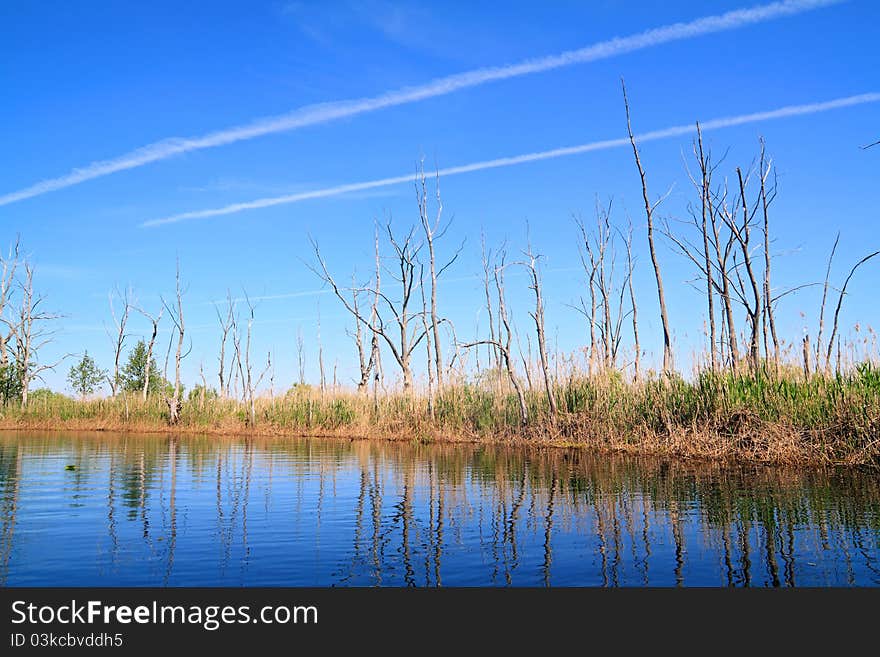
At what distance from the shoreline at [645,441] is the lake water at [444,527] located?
921 mm

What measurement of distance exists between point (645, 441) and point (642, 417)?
2.01 feet

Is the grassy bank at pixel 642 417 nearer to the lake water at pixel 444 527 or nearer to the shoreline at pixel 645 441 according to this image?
the shoreline at pixel 645 441

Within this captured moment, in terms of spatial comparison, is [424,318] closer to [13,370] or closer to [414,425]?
[414,425]

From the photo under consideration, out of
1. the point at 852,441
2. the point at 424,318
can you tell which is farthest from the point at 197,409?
the point at 852,441

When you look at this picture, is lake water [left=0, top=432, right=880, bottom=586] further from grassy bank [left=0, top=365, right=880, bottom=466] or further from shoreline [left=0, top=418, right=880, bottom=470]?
grassy bank [left=0, top=365, right=880, bottom=466]

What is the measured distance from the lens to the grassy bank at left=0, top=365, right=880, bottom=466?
1165cm

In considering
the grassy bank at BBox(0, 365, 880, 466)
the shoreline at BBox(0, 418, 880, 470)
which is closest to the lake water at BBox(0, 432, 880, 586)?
the shoreline at BBox(0, 418, 880, 470)

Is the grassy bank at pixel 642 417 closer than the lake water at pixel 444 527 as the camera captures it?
No

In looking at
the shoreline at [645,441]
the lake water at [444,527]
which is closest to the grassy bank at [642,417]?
the shoreline at [645,441]

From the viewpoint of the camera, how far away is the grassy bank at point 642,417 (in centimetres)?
1165

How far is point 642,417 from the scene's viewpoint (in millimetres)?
14969

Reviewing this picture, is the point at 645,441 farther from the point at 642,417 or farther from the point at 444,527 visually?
the point at 444,527

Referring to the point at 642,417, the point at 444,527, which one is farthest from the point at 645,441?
the point at 444,527
